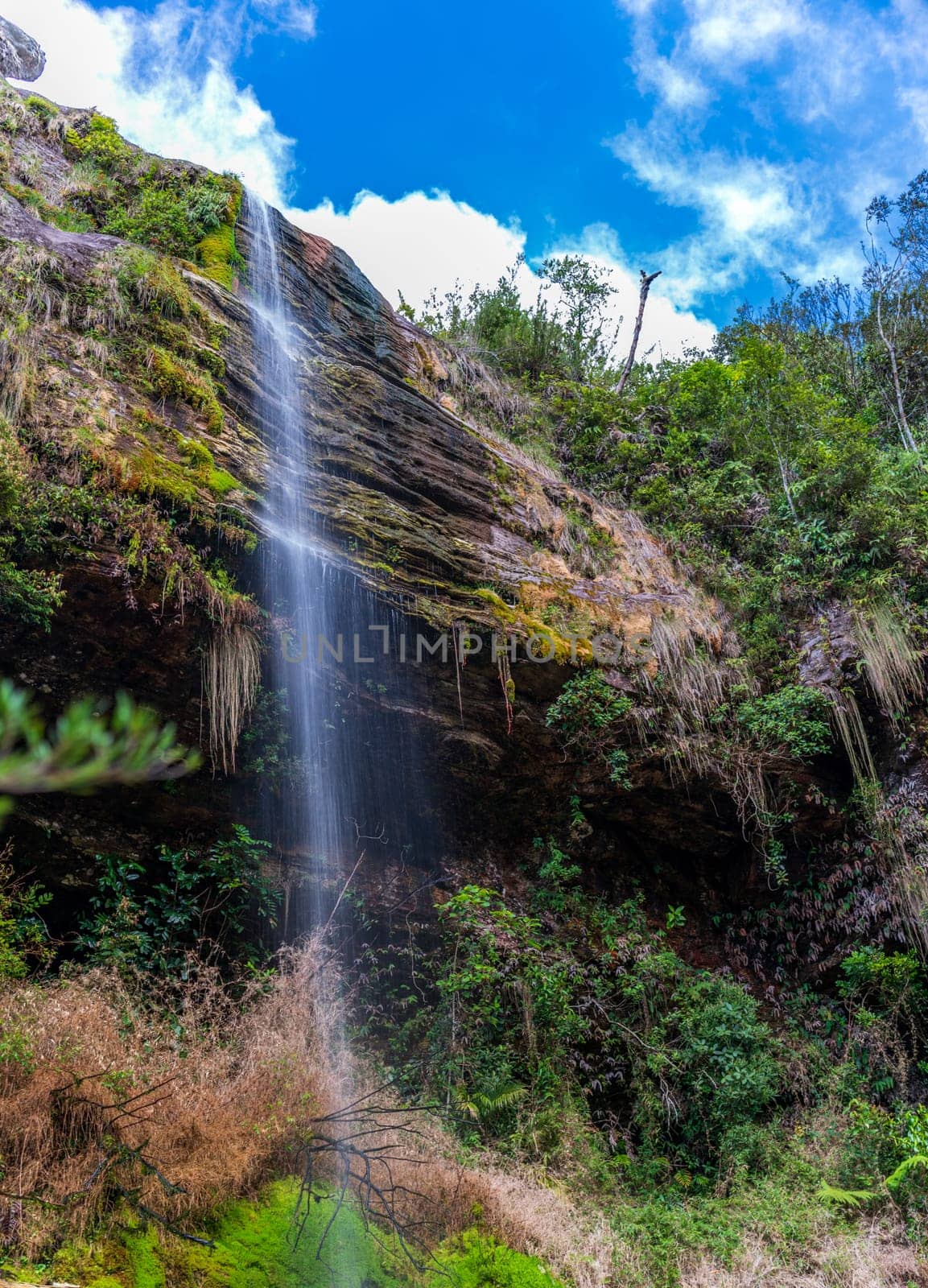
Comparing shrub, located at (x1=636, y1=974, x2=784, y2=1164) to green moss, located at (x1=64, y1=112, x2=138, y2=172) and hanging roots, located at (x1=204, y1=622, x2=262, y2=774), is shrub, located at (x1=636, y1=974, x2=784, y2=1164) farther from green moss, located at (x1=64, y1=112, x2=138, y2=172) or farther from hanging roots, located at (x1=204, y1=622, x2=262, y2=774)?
green moss, located at (x1=64, y1=112, x2=138, y2=172)

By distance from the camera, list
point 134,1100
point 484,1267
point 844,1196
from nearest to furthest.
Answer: point 134,1100, point 484,1267, point 844,1196

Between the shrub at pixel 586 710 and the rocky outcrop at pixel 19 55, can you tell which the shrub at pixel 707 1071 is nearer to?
the shrub at pixel 586 710

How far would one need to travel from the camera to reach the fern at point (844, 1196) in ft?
17.6

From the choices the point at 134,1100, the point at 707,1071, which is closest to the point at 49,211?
the point at 134,1100

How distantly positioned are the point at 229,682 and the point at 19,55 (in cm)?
1298

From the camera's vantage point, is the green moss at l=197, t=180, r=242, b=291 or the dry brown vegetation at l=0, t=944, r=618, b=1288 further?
the green moss at l=197, t=180, r=242, b=291

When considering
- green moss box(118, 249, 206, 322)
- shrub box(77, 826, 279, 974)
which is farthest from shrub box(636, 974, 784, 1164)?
green moss box(118, 249, 206, 322)

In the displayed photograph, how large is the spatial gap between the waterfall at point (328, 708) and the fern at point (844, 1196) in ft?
13.5

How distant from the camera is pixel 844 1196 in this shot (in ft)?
17.6

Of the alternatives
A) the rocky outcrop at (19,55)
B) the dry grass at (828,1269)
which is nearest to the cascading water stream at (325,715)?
the dry grass at (828,1269)

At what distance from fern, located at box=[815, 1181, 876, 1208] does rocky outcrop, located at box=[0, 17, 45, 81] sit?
1759cm

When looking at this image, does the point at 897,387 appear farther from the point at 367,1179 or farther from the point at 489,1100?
the point at 367,1179

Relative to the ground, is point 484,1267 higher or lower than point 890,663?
lower

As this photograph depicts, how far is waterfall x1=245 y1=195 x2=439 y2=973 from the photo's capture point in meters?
6.63
